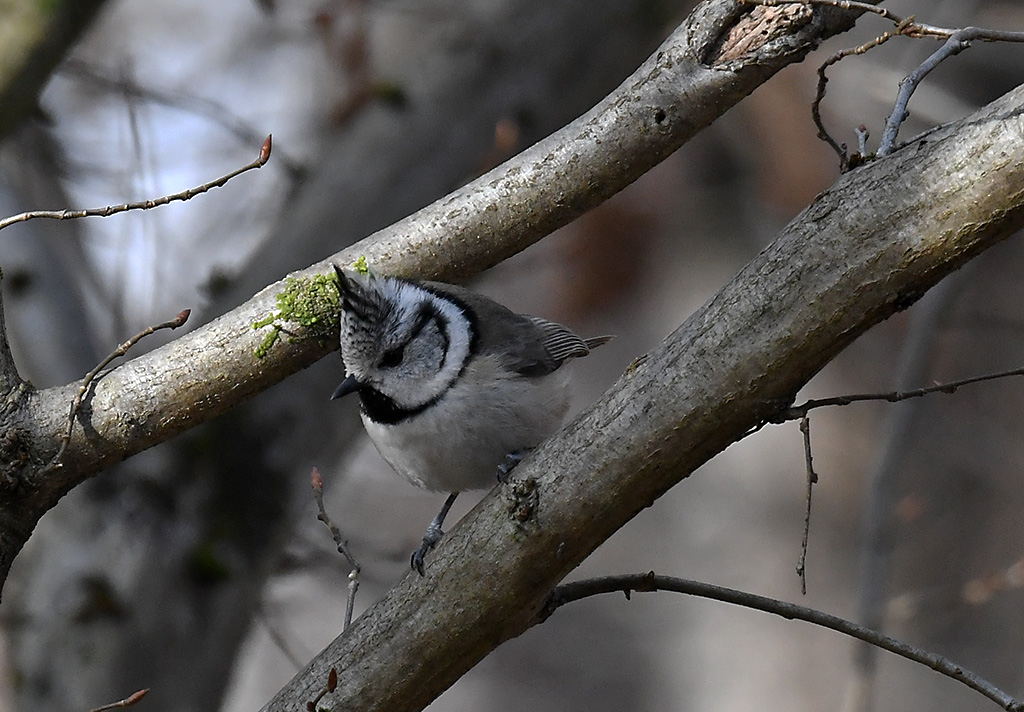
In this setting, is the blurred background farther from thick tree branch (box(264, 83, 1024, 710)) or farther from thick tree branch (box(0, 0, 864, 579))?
thick tree branch (box(264, 83, 1024, 710))

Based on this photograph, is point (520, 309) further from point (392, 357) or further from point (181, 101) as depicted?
point (392, 357)

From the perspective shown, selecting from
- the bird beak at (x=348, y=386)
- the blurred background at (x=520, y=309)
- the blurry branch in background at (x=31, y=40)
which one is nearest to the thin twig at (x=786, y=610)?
the bird beak at (x=348, y=386)

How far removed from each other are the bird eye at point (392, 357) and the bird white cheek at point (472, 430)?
150mm

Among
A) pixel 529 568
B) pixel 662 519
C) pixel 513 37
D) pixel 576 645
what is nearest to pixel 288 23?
pixel 513 37

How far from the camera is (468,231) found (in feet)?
7.06

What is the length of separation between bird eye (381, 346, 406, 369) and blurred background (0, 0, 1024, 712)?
1.08m

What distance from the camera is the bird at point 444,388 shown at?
2.40 metres

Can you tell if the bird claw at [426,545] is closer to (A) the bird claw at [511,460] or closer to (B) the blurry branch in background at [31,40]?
(A) the bird claw at [511,460]

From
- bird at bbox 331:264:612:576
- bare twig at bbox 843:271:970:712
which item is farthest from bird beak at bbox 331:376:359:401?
bare twig at bbox 843:271:970:712

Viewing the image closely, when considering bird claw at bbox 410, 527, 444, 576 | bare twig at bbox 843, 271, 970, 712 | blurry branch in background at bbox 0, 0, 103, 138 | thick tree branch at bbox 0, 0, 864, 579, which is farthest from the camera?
bare twig at bbox 843, 271, 970, 712

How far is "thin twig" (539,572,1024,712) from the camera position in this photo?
1672 mm

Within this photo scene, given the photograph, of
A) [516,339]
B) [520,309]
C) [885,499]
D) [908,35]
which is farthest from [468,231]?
[520,309]

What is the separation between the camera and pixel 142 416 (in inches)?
79.2

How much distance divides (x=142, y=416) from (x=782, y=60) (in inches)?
56.9
